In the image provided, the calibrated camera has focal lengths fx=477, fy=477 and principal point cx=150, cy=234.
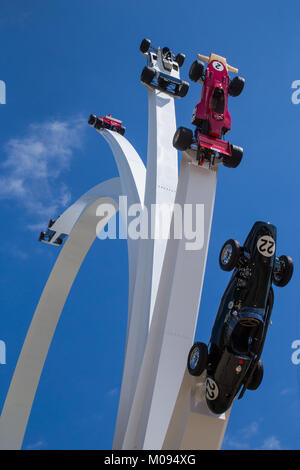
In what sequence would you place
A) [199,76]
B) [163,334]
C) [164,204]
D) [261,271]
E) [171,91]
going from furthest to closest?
[171,91], [164,204], [199,76], [163,334], [261,271]

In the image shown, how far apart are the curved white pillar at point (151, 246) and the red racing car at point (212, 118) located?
1.57 meters

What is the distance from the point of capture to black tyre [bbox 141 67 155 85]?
744cm

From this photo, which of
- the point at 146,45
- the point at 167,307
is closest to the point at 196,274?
the point at 167,307

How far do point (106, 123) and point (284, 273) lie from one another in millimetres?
9450

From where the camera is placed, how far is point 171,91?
7.88 metres

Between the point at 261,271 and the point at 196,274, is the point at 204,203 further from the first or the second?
the point at 261,271

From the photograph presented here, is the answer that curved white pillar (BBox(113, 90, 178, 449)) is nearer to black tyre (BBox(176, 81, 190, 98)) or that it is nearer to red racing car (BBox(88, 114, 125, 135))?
black tyre (BBox(176, 81, 190, 98))

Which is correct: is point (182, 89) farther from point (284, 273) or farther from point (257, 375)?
point (257, 375)

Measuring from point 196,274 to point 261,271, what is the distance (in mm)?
975

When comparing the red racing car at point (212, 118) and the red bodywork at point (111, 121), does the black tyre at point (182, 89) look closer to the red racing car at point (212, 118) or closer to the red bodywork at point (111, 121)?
the red racing car at point (212, 118)

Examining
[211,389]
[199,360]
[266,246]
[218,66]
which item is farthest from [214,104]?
[211,389]

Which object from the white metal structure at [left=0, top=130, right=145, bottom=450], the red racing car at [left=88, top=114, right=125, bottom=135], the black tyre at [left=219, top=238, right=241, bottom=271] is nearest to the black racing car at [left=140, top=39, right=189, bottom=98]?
the black tyre at [left=219, top=238, right=241, bottom=271]

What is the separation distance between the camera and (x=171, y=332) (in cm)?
493

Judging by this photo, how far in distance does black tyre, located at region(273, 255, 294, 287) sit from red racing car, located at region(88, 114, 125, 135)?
9158 millimetres
